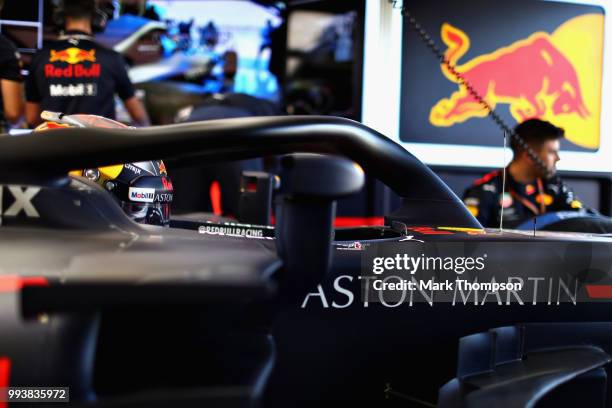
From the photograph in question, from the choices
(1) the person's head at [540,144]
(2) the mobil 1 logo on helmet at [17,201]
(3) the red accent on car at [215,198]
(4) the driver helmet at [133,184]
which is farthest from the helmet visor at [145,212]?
(3) the red accent on car at [215,198]

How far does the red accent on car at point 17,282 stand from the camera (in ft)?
1.99

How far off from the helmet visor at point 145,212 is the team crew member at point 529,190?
1264mm

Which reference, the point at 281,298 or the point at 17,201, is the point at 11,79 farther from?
the point at 281,298

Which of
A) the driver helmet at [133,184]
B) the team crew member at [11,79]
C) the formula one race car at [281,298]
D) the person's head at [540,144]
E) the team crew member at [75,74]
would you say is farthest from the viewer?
the team crew member at [11,79]

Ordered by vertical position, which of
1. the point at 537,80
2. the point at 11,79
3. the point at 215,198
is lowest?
the point at 215,198

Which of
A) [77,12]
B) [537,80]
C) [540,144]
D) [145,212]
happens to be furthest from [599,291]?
[537,80]

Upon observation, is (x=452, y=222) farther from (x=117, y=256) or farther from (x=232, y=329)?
(x=117, y=256)

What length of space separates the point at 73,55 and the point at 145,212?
4.57ft

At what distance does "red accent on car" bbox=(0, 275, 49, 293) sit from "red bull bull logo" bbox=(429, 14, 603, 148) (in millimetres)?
3601

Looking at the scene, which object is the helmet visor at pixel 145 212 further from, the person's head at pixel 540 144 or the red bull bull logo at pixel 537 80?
the red bull bull logo at pixel 537 80

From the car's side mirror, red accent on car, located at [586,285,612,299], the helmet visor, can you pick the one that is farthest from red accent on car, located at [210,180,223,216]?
the car's side mirror

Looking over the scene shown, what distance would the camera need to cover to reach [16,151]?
26.3 inches

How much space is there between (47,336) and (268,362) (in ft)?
0.82

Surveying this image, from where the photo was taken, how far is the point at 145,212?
121 cm
